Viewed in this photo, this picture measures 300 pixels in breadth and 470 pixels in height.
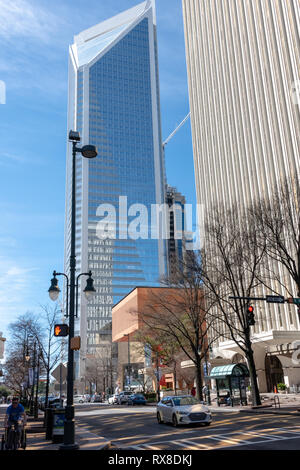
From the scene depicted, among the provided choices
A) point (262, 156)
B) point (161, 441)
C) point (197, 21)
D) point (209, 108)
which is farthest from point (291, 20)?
point (161, 441)

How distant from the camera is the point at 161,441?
50.0 feet

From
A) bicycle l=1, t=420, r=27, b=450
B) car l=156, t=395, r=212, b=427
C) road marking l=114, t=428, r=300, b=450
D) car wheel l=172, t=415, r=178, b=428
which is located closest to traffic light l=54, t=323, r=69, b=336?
bicycle l=1, t=420, r=27, b=450

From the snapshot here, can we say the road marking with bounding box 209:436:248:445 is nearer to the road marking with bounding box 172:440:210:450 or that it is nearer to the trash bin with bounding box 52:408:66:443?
the road marking with bounding box 172:440:210:450

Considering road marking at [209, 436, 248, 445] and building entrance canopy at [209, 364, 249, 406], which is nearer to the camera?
road marking at [209, 436, 248, 445]

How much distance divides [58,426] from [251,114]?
175ft

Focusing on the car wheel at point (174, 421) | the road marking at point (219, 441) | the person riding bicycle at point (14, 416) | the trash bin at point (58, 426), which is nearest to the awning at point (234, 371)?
the car wheel at point (174, 421)

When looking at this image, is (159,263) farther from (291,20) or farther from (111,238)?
(291,20)

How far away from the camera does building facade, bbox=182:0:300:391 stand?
51188mm

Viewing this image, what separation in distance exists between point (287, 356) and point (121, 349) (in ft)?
204

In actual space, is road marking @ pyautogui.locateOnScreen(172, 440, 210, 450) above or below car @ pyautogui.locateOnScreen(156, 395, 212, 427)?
below

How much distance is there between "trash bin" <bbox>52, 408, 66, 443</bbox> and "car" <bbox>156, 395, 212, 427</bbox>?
5.98 metres

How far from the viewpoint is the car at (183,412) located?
65.9ft

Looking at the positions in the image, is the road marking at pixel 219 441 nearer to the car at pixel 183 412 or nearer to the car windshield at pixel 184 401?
the car at pixel 183 412

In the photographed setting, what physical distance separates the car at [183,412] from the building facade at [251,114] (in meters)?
25.0
